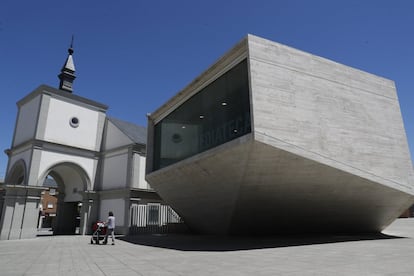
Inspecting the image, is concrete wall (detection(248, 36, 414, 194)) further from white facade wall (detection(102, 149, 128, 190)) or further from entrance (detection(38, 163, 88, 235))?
entrance (detection(38, 163, 88, 235))

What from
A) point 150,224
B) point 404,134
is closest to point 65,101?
point 150,224

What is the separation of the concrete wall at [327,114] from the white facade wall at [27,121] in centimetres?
2195

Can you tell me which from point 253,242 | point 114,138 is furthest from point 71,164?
point 253,242

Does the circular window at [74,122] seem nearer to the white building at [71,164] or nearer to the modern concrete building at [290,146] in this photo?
the white building at [71,164]

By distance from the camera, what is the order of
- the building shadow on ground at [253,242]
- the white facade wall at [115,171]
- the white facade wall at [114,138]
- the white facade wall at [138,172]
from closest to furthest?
the building shadow on ground at [253,242], the white facade wall at [138,172], the white facade wall at [115,171], the white facade wall at [114,138]

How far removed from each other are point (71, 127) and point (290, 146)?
22885mm

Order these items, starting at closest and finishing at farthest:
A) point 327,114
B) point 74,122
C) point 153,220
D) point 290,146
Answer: point 290,146 < point 327,114 < point 153,220 < point 74,122

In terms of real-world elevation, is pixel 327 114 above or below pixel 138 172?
above

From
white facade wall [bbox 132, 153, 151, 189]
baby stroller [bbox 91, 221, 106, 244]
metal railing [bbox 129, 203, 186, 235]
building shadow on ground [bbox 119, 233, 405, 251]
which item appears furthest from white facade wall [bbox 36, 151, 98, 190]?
building shadow on ground [bbox 119, 233, 405, 251]

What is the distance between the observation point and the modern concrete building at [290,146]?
11633 mm

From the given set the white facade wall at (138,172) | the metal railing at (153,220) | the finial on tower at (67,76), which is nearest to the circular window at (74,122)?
the finial on tower at (67,76)

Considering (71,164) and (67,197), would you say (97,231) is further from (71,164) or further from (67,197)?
(67,197)

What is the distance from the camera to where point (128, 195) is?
24.6 m

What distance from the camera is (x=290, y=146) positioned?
36.9 feet
